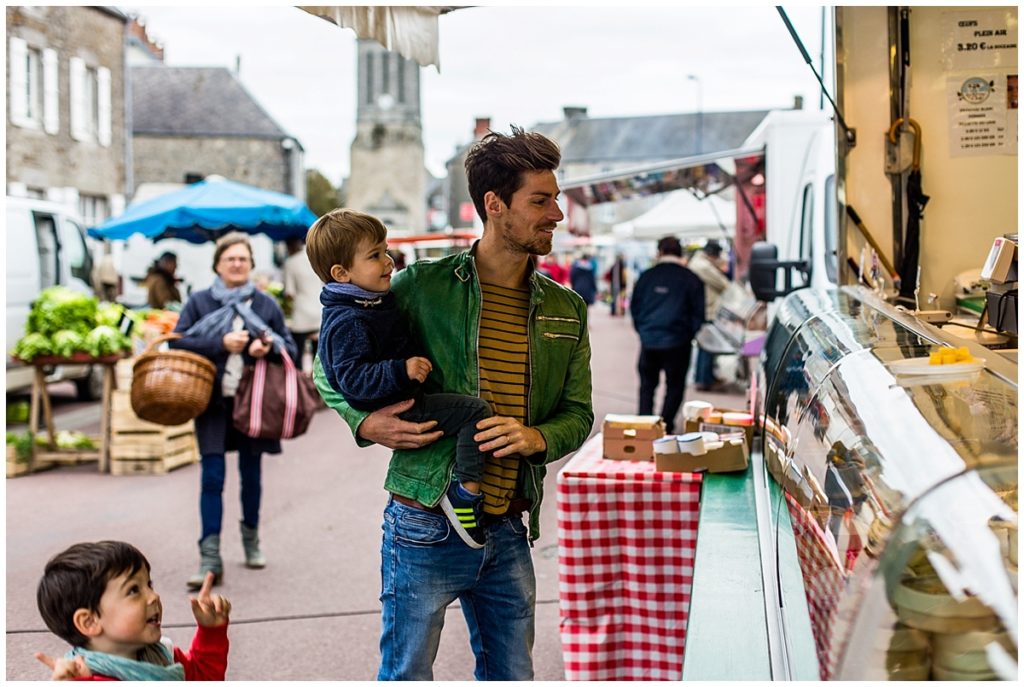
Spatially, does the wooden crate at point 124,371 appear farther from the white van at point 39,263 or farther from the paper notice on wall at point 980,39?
the paper notice on wall at point 980,39

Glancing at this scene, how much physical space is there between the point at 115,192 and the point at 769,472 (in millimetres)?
29085

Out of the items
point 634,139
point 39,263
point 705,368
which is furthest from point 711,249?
point 634,139

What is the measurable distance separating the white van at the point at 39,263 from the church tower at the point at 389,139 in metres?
73.9

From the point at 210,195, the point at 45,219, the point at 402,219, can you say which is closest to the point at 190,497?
the point at 210,195

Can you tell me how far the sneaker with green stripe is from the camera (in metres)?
3.18

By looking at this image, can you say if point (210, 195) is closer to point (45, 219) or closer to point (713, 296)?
point (45, 219)

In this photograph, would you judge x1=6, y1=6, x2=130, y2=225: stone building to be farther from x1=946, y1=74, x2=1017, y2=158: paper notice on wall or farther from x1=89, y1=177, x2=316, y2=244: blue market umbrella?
x1=946, y1=74, x2=1017, y2=158: paper notice on wall

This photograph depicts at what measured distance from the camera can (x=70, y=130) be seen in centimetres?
2822

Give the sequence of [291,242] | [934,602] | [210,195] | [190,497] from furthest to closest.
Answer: [291,242] → [210,195] → [190,497] → [934,602]

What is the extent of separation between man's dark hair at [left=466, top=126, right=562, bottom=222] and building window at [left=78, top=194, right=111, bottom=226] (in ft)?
92.4

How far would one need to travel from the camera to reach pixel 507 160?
321 cm

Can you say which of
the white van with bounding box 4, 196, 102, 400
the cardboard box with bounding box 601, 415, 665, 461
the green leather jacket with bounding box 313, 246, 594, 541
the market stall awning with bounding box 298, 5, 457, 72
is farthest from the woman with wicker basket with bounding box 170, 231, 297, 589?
the white van with bounding box 4, 196, 102, 400

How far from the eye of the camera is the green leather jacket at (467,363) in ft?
10.7

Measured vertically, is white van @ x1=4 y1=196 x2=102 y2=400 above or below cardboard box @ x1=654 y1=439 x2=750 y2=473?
above
